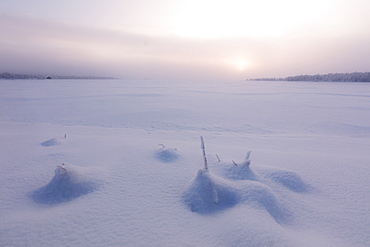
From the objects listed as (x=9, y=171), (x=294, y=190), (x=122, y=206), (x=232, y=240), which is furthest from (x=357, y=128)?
(x=9, y=171)

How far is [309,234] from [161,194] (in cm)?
78

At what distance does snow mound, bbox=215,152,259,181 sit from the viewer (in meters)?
1.33

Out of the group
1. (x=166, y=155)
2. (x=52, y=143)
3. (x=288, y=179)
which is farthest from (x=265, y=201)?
(x=52, y=143)

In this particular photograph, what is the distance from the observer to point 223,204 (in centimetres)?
109

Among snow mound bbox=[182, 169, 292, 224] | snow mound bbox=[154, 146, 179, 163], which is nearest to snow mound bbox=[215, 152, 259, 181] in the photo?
snow mound bbox=[182, 169, 292, 224]

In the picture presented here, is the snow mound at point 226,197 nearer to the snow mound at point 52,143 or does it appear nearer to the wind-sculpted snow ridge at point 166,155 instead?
the wind-sculpted snow ridge at point 166,155

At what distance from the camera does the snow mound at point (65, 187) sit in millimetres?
1114

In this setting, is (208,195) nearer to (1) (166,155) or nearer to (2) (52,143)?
(1) (166,155)

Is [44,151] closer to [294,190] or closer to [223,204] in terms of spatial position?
[223,204]

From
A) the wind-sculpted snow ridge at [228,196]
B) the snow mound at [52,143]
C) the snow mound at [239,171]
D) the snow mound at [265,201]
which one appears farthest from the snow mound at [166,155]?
the snow mound at [52,143]

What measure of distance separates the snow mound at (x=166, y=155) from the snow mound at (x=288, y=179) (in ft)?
2.38

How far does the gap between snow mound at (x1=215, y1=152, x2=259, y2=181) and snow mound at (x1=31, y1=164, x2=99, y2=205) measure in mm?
874

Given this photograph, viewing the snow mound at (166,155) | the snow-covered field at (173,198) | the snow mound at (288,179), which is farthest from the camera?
the snow mound at (166,155)

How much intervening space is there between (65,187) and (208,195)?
0.84m
